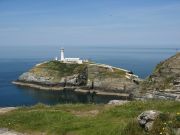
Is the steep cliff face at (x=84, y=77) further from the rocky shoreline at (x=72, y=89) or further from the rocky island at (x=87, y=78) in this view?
the rocky shoreline at (x=72, y=89)

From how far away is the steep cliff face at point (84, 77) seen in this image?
5285 inches

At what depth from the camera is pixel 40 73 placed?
15362cm

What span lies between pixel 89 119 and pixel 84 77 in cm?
12216

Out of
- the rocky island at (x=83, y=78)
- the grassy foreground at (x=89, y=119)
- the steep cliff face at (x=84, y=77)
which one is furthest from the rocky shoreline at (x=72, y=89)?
the grassy foreground at (x=89, y=119)

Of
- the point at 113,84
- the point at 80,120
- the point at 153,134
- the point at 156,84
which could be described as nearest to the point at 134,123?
the point at 153,134

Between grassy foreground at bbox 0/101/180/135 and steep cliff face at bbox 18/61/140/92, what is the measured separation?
10270 centimetres

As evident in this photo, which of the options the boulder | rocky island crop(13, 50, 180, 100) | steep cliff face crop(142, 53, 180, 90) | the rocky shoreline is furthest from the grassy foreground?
the rocky shoreline

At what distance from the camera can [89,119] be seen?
21859 mm

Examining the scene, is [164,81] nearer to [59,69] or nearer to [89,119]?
[59,69]

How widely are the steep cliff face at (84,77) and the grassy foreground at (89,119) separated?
103 metres

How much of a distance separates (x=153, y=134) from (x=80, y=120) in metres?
6.61

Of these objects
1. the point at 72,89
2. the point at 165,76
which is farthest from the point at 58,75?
the point at 165,76

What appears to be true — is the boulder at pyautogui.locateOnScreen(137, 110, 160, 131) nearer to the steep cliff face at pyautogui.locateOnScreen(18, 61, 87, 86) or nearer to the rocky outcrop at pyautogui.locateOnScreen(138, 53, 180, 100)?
the rocky outcrop at pyautogui.locateOnScreen(138, 53, 180, 100)

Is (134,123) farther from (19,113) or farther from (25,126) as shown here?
(19,113)
